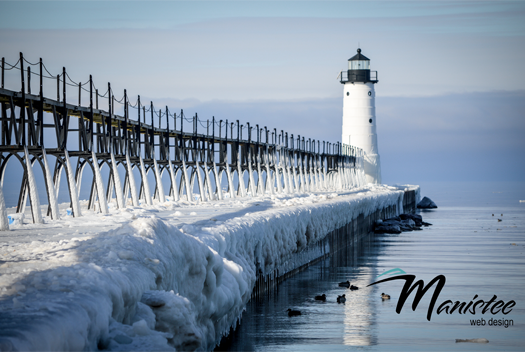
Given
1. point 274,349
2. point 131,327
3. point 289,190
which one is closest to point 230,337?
point 274,349

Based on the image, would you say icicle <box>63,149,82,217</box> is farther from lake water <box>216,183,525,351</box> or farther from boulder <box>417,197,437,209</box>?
boulder <box>417,197,437,209</box>

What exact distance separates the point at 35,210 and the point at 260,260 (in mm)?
5837

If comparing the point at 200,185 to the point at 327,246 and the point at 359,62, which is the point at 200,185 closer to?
the point at 327,246

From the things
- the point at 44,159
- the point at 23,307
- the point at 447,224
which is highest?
the point at 44,159

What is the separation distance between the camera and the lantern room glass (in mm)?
68625

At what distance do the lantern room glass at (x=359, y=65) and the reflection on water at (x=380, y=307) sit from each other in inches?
1677

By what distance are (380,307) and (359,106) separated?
5408 cm

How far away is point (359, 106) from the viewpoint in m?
67.0

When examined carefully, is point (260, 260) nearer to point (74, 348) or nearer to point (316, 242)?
point (316, 242)

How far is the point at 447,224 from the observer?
45.9 metres

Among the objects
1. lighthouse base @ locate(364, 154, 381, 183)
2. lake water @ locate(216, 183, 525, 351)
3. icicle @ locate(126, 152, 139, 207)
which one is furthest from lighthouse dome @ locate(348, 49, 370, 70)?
icicle @ locate(126, 152, 139, 207)

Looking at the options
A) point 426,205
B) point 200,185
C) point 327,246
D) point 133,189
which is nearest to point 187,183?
point 200,185

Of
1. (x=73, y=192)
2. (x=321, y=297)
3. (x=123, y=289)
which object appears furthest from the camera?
(x=73, y=192)

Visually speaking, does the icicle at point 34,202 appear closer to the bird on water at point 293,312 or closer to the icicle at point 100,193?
the icicle at point 100,193
